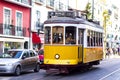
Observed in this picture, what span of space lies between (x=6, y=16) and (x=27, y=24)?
464 centimetres

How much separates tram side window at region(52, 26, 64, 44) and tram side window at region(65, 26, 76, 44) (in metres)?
0.28

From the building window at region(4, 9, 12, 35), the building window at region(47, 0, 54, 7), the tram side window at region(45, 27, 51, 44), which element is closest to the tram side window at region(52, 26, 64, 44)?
the tram side window at region(45, 27, 51, 44)

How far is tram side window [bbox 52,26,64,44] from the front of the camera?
2247 cm

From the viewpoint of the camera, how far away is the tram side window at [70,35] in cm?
2247

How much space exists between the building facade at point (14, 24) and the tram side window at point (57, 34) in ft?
43.7

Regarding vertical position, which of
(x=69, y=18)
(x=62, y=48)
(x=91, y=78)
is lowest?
(x=91, y=78)

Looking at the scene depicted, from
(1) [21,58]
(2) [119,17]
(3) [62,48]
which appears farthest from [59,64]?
(2) [119,17]

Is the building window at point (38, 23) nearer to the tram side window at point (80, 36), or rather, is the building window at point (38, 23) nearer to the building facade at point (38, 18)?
the building facade at point (38, 18)

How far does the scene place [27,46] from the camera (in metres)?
42.2

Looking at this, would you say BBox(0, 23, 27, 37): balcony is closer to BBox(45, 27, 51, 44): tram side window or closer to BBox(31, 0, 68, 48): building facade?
BBox(31, 0, 68, 48): building facade

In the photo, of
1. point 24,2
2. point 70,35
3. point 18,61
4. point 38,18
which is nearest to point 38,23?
point 38,18

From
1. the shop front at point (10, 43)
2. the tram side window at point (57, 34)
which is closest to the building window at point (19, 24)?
the shop front at point (10, 43)

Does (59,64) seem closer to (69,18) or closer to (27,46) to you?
(69,18)

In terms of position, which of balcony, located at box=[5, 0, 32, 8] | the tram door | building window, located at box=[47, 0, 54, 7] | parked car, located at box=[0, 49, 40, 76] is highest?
building window, located at box=[47, 0, 54, 7]
